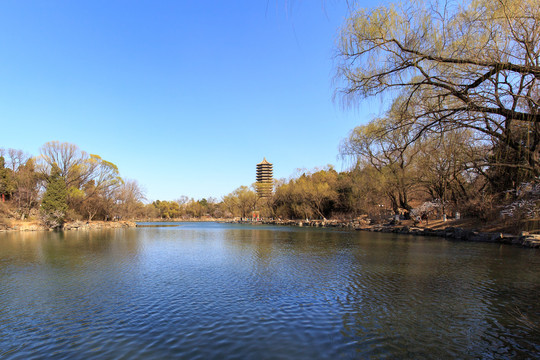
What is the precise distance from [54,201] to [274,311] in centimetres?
4028

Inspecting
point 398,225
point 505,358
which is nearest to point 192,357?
point 505,358

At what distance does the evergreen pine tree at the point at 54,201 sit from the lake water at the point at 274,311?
29.1 m

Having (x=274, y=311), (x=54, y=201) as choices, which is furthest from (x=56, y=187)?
(x=274, y=311)

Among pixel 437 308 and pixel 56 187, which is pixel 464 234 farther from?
pixel 56 187

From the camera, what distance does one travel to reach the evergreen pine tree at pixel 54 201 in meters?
36.7

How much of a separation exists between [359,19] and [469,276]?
8.52 meters

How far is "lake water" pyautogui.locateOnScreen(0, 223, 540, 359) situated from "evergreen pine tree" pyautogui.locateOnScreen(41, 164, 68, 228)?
29118 millimetres

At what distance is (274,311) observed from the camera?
6586mm

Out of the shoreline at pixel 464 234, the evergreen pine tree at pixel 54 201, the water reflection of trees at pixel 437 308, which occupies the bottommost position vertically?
the water reflection of trees at pixel 437 308

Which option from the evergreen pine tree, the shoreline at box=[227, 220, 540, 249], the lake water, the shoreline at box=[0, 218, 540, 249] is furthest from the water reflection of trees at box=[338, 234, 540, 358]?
the evergreen pine tree

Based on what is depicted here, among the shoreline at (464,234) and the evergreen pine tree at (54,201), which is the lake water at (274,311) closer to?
the shoreline at (464,234)

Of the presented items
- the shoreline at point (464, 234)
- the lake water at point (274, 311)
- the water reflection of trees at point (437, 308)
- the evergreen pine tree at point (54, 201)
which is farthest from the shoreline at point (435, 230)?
the water reflection of trees at point (437, 308)

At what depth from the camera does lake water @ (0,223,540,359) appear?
484 centimetres

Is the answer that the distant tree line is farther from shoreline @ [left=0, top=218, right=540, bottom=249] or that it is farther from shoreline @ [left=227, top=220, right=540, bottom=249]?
shoreline @ [left=227, top=220, right=540, bottom=249]
